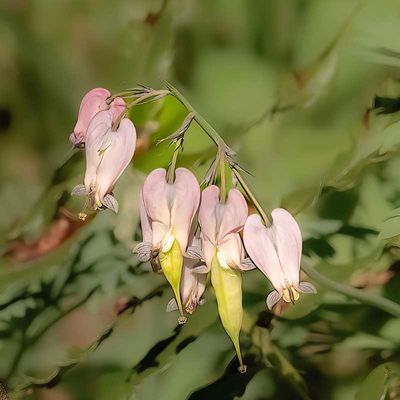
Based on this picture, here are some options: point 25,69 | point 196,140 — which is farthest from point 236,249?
point 25,69

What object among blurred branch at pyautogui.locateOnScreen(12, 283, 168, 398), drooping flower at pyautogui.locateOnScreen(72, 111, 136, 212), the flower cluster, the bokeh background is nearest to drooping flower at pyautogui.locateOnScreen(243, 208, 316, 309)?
the flower cluster

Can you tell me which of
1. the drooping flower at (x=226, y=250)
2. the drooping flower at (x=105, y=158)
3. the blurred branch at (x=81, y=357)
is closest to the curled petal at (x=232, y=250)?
the drooping flower at (x=226, y=250)

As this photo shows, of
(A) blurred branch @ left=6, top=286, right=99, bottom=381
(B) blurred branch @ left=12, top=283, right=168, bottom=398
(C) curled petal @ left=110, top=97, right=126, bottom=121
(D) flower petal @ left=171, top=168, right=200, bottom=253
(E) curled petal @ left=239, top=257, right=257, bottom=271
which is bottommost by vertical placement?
(B) blurred branch @ left=12, top=283, right=168, bottom=398

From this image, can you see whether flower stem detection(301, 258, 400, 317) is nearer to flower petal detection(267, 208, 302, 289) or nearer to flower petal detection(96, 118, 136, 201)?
flower petal detection(267, 208, 302, 289)

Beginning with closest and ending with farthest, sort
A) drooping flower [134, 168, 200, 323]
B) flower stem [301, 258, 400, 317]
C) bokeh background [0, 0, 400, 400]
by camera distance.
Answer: drooping flower [134, 168, 200, 323], flower stem [301, 258, 400, 317], bokeh background [0, 0, 400, 400]

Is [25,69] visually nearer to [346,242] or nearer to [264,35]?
[264,35]

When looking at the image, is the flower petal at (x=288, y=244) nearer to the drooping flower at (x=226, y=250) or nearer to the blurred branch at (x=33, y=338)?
the drooping flower at (x=226, y=250)

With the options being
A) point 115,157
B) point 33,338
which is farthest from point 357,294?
point 33,338
